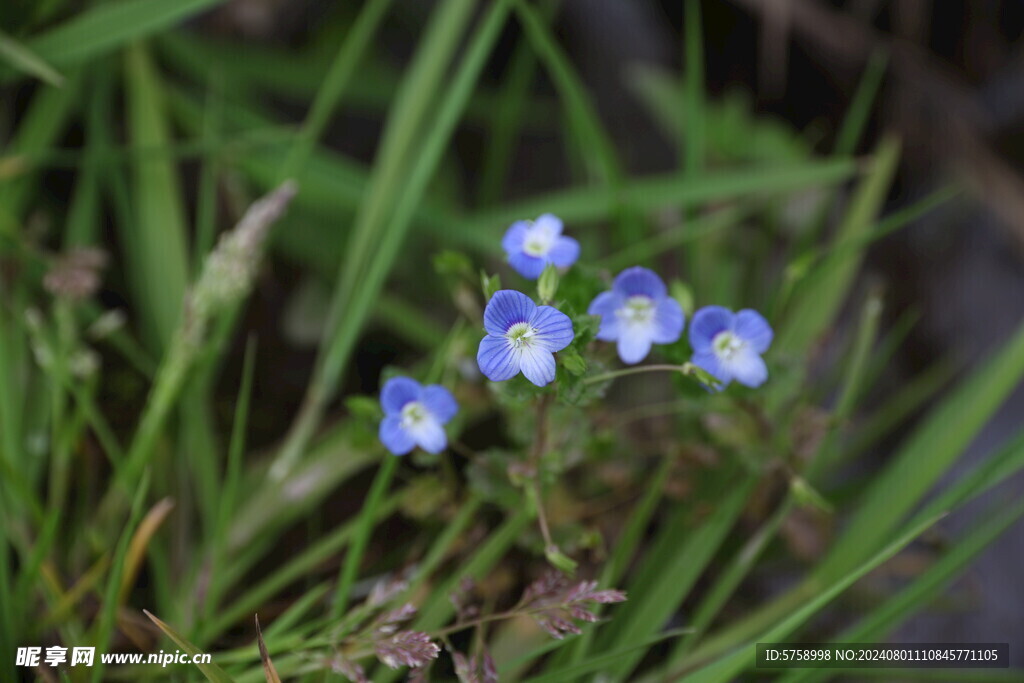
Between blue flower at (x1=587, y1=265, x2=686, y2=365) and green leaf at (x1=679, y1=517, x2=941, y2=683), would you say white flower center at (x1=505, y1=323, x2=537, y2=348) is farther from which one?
green leaf at (x1=679, y1=517, x2=941, y2=683)

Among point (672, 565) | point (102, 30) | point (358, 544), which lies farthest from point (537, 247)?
point (102, 30)

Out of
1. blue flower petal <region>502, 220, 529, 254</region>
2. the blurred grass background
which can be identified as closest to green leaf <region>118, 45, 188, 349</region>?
the blurred grass background

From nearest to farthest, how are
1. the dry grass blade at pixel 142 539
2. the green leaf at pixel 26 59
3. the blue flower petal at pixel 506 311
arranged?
the blue flower petal at pixel 506 311 < the dry grass blade at pixel 142 539 < the green leaf at pixel 26 59

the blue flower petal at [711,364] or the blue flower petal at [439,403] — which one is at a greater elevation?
the blue flower petal at [711,364]

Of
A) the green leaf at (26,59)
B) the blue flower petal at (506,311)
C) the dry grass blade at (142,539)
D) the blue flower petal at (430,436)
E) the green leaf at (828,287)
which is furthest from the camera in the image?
the green leaf at (828,287)

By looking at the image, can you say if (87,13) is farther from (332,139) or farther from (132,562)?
(132,562)

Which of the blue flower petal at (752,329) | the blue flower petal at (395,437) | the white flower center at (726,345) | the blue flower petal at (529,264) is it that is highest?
the blue flower petal at (529,264)

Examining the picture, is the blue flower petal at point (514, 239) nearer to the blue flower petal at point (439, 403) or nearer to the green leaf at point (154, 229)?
the blue flower petal at point (439, 403)

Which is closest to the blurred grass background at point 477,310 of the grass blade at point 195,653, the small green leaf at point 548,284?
the grass blade at point 195,653
